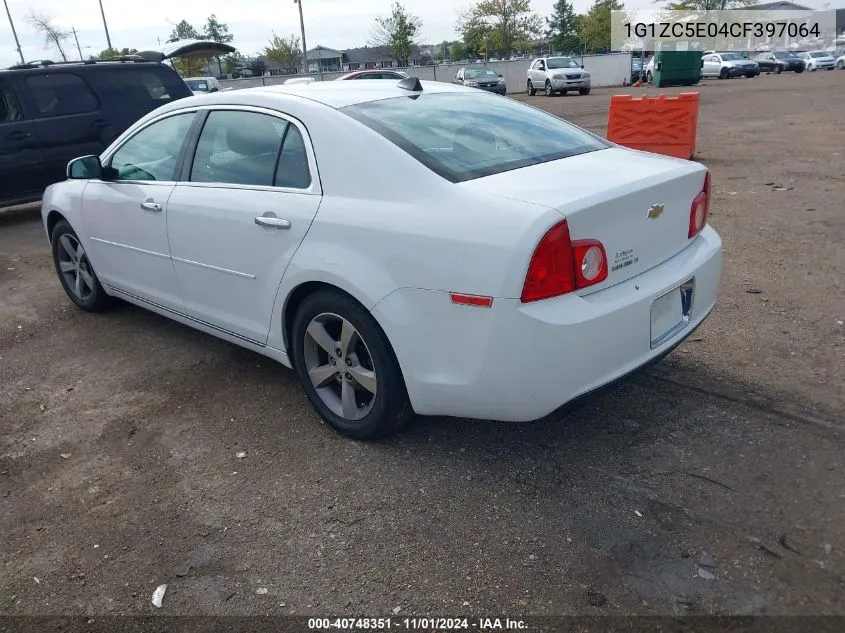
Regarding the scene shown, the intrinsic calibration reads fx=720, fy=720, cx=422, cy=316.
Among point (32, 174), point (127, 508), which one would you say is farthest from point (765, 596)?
point (32, 174)


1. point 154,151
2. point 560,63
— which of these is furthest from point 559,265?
point 560,63

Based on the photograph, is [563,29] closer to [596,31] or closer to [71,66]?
[596,31]

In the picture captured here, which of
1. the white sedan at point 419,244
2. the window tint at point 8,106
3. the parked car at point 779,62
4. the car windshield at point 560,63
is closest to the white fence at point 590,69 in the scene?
the car windshield at point 560,63

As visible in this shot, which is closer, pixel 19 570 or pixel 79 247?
pixel 19 570

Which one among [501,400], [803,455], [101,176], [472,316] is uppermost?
[101,176]

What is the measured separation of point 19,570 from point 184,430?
3.57ft

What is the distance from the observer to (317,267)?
126 inches

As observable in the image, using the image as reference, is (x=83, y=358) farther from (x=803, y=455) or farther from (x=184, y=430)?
(x=803, y=455)

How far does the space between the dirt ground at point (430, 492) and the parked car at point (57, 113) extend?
5.14m

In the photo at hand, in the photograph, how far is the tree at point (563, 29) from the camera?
88188mm

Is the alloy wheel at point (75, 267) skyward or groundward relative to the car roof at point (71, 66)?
groundward

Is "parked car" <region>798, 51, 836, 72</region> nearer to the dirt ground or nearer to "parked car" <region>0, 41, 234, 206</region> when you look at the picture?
"parked car" <region>0, 41, 234, 206</region>

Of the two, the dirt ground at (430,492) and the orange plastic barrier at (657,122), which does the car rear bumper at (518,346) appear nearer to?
the dirt ground at (430,492)

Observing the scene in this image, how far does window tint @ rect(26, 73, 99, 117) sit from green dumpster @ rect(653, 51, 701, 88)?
3155 cm
